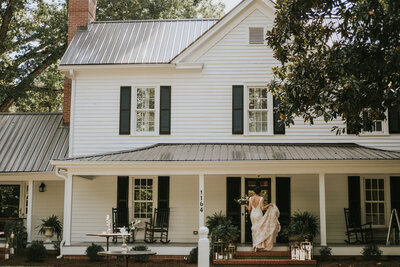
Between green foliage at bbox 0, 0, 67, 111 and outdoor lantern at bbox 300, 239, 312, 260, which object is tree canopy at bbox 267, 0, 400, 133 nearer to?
outdoor lantern at bbox 300, 239, 312, 260

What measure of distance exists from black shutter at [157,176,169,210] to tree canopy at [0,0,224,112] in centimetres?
1280

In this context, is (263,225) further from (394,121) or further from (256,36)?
(256,36)

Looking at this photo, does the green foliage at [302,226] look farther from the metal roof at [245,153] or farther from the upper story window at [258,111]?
the upper story window at [258,111]

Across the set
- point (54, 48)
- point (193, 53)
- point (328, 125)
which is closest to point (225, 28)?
point (193, 53)

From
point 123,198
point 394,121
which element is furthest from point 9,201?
point 394,121

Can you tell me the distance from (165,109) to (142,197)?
301cm

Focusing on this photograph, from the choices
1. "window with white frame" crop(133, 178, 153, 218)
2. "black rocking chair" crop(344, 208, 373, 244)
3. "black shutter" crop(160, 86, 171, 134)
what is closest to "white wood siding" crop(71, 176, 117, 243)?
"window with white frame" crop(133, 178, 153, 218)

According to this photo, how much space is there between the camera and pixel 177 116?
58.9 ft

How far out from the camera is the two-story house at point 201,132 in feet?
56.7

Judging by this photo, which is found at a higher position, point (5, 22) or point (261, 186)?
point (5, 22)

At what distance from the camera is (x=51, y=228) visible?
1784 centimetres

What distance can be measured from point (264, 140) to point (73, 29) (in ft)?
27.5

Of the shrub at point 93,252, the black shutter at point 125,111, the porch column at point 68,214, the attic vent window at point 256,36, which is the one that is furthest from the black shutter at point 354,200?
the porch column at point 68,214

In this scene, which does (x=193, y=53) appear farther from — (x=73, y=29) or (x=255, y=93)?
(x=73, y=29)
